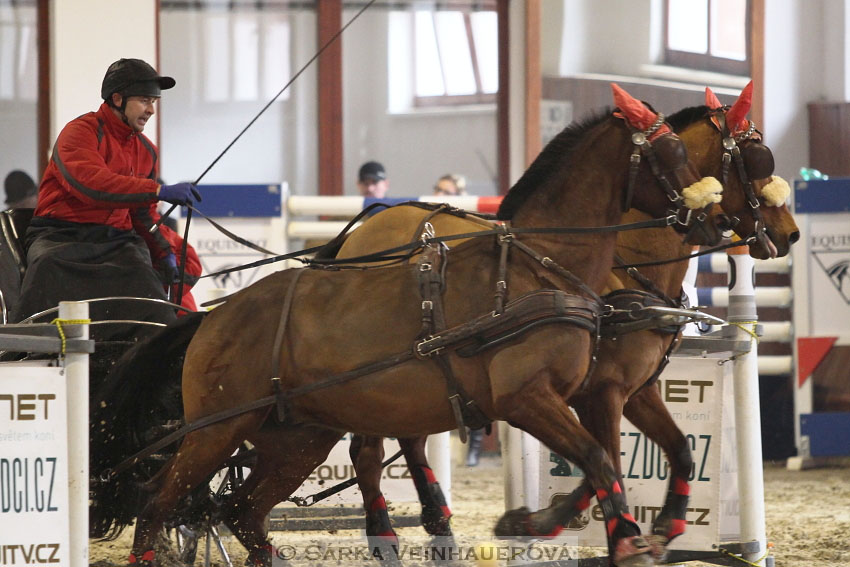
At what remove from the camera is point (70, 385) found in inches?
125

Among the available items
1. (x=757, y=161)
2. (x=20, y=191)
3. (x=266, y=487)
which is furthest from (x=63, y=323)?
(x=20, y=191)

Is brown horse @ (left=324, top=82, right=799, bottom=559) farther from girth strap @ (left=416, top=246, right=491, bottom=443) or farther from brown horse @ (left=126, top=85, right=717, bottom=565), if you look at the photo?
girth strap @ (left=416, top=246, right=491, bottom=443)

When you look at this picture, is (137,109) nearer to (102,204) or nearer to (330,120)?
(102,204)

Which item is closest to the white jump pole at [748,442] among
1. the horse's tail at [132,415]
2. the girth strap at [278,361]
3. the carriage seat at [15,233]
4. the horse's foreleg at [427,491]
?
the horse's foreleg at [427,491]

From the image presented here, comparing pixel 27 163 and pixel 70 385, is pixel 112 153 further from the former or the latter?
pixel 27 163

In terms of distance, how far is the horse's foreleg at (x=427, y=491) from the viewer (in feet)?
15.4

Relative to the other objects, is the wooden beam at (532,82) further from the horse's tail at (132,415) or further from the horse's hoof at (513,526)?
the horse's hoof at (513,526)

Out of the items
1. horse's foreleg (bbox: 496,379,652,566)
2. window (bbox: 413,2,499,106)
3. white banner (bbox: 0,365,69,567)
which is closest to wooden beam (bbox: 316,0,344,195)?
window (bbox: 413,2,499,106)

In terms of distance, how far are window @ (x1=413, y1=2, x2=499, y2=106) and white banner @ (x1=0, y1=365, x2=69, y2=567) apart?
656cm

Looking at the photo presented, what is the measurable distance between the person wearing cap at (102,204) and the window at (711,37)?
5.40 m

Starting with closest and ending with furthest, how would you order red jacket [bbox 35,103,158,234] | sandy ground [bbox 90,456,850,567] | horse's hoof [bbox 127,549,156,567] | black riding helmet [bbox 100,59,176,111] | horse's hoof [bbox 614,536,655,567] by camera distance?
horse's hoof [bbox 614,536,655,567], horse's hoof [bbox 127,549,156,567], red jacket [bbox 35,103,158,234], black riding helmet [bbox 100,59,176,111], sandy ground [bbox 90,456,850,567]

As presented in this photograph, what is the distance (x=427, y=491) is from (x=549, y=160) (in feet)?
5.14

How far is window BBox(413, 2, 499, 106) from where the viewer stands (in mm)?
9305

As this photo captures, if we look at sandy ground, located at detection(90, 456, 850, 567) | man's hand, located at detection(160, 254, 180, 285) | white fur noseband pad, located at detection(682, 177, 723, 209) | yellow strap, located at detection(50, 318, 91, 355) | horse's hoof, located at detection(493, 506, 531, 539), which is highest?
white fur noseband pad, located at detection(682, 177, 723, 209)
